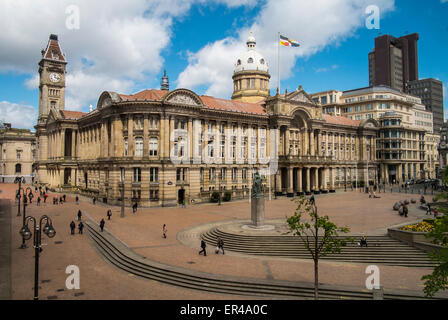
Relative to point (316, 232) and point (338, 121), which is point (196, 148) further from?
point (338, 121)

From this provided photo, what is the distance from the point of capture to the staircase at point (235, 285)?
19.0 m

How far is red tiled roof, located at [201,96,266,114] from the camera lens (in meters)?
65.5

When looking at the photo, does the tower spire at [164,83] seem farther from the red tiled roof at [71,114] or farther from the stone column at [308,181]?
the stone column at [308,181]

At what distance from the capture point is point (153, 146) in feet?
185

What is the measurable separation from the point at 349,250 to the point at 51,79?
323 feet

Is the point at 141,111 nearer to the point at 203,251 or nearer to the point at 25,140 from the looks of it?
the point at 203,251

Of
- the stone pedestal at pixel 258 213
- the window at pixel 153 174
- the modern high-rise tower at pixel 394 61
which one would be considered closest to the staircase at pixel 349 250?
the stone pedestal at pixel 258 213

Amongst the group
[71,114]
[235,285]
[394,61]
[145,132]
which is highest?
[394,61]

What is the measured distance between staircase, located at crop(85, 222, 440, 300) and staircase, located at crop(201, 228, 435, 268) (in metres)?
7.00

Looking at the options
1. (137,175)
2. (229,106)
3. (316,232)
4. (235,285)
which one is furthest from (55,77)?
(316,232)

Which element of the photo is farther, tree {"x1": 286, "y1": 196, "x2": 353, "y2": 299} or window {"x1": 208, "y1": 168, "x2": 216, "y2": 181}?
window {"x1": 208, "y1": 168, "x2": 216, "y2": 181}

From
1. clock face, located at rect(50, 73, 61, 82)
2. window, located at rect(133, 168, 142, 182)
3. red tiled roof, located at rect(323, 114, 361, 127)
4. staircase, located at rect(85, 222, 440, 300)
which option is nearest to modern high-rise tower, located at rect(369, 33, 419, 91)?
red tiled roof, located at rect(323, 114, 361, 127)

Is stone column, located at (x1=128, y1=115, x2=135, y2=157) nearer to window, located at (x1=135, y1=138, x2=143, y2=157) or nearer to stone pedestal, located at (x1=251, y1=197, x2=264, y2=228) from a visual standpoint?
window, located at (x1=135, y1=138, x2=143, y2=157)

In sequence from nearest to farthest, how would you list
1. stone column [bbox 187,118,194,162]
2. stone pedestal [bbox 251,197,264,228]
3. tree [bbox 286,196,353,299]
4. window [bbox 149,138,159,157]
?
tree [bbox 286,196,353,299] < stone pedestal [bbox 251,197,264,228] < window [bbox 149,138,159,157] < stone column [bbox 187,118,194,162]
